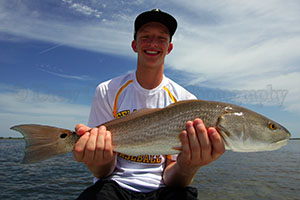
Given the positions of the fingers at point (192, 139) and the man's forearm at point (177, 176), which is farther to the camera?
the man's forearm at point (177, 176)

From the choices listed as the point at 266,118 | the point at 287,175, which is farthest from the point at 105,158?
the point at 287,175

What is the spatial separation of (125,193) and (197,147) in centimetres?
129

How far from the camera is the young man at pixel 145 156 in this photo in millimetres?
3021

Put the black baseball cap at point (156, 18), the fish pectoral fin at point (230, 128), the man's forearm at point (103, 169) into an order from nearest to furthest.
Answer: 1. the fish pectoral fin at point (230, 128)
2. the man's forearm at point (103, 169)
3. the black baseball cap at point (156, 18)

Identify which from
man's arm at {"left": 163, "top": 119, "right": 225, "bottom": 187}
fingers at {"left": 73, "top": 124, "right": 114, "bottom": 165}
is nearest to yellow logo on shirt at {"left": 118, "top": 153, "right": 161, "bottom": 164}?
man's arm at {"left": 163, "top": 119, "right": 225, "bottom": 187}

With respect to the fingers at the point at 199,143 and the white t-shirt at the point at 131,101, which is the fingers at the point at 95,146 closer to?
the white t-shirt at the point at 131,101

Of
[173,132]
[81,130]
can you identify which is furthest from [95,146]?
[173,132]

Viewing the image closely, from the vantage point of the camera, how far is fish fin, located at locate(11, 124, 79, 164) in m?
3.09

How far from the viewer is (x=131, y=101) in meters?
4.19

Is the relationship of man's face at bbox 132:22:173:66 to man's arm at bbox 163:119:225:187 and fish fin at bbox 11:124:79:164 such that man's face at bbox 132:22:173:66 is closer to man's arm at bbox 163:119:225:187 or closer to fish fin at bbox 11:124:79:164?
man's arm at bbox 163:119:225:187

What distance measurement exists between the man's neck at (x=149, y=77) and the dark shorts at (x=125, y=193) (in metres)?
2.01

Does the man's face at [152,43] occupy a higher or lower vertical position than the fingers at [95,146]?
higher

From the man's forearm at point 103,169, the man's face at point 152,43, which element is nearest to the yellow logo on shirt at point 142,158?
the man's forearm at point 103,169

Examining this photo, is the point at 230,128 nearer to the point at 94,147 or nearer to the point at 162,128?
the point at 162,128
